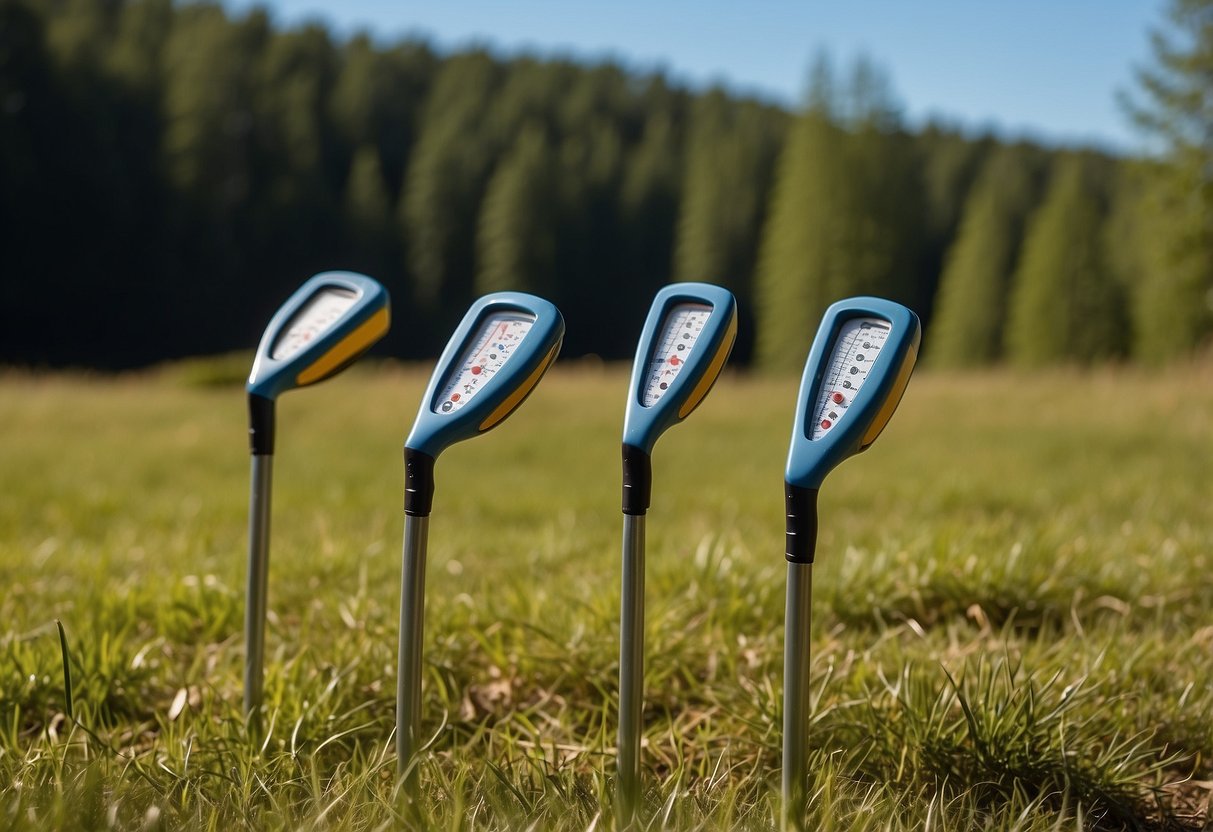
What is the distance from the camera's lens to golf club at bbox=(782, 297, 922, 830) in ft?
6.63

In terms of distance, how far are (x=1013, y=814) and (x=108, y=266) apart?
57.3 m

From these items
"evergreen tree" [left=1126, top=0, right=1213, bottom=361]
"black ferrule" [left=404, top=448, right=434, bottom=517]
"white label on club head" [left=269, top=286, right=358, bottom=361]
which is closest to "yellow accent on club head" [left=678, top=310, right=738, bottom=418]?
"black ferrule" [left=404, top=448, right=434, bottom=517]

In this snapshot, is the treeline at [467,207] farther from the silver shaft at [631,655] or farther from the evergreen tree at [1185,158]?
the silver shaft at [631,655]

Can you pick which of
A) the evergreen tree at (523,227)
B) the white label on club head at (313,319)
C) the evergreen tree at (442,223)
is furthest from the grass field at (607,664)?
the evergreen tree at (442,223)

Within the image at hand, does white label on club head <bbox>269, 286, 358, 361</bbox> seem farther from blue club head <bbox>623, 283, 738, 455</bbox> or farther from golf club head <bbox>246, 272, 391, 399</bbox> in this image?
blue club head <bbox>623, 283, 738, 455</bbox>

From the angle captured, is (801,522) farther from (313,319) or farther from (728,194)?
(728,194)

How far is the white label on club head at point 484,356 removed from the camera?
2.25m

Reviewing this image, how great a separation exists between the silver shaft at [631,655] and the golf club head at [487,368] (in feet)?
1.17

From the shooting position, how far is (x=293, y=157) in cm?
6675

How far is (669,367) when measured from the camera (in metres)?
2.19

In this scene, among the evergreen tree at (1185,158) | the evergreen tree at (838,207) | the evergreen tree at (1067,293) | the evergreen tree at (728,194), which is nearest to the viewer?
the evergreen tree at (1185,158)

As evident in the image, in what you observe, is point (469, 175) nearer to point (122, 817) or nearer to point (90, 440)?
point (90, 440)

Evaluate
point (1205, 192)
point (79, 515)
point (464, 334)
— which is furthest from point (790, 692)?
point (1205, 192)

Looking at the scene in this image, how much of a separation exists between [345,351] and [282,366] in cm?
16
